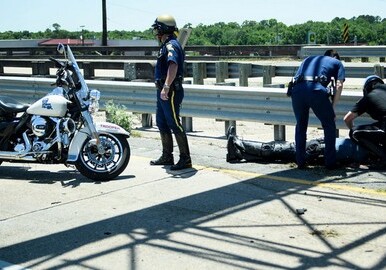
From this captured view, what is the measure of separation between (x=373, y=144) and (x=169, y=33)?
2819mm

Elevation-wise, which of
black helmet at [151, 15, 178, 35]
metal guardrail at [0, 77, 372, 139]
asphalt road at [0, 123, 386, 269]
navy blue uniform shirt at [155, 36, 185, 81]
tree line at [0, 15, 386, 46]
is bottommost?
asphalt road at [0, 123, 386, 269]

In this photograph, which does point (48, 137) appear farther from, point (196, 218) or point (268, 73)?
point (268, 73)

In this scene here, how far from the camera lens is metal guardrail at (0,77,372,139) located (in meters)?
9.45

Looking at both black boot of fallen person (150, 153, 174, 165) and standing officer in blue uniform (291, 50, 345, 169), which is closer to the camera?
standing officer in blue uniform (291, 50, 345, 169)

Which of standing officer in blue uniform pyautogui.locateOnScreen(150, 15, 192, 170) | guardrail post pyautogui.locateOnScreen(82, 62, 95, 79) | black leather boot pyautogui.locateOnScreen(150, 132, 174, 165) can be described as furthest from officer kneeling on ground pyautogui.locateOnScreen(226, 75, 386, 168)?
guardrail post pyautogui.locateOnScreen(82, 62, 95, 79)

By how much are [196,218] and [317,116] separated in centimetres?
248

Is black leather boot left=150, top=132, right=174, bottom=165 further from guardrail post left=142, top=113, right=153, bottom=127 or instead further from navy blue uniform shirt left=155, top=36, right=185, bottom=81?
guardrail post left=142, top=113, right=153, bottom=127

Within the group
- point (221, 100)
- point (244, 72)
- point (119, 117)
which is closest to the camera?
point (221, 100)

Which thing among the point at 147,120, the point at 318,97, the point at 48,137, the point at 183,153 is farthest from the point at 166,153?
the point at 147,120

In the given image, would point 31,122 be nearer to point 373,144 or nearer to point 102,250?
point 102,250

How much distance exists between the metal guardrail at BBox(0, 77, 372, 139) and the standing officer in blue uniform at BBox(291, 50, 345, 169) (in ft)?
2.55

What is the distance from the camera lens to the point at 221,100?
408 inches

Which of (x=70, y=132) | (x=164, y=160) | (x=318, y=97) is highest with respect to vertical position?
(x=318, y=97)

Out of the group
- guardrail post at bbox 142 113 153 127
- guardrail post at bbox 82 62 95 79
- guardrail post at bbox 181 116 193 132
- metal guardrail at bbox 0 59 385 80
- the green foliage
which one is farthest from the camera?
guardrail post at bbox 82 62 95 79
